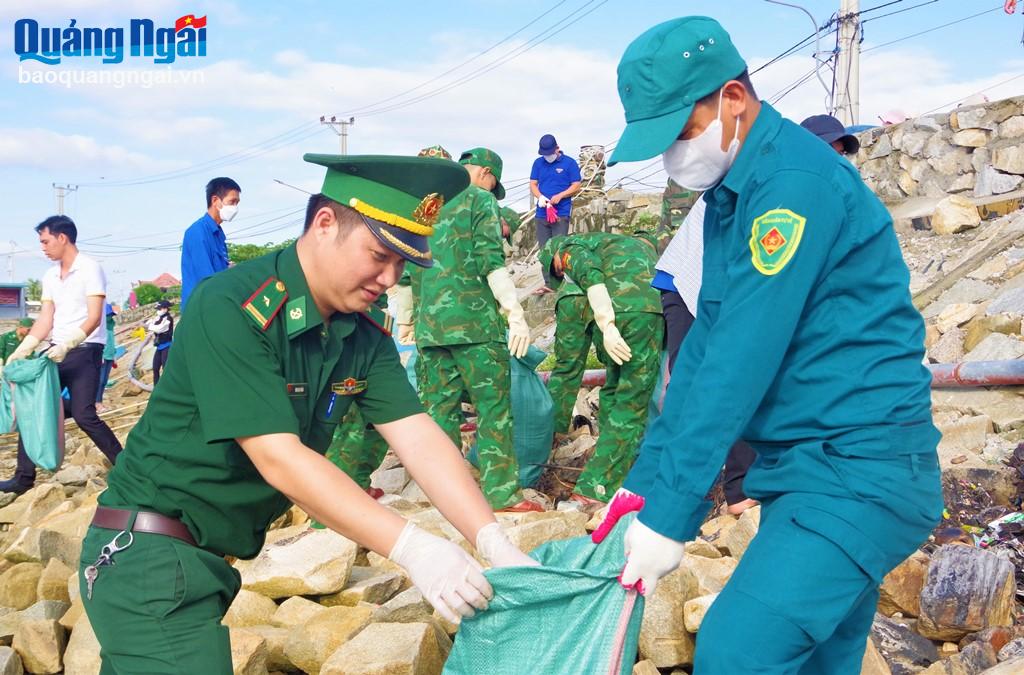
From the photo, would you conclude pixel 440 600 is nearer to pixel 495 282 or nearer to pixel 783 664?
pixel 783 664

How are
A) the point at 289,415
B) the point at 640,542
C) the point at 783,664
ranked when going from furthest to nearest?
the point at 289,415 < the point at 640,542 < the point at 783,664

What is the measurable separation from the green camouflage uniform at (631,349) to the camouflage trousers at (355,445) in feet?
3.70

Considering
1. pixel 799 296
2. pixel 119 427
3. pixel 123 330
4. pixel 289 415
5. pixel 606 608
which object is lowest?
pixel 123 330

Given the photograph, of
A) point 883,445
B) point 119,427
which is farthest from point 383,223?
point 119,427

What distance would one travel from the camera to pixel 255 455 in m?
1.87

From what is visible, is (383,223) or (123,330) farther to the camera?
(123,330)

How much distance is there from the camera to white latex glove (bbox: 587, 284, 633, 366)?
4.83 m

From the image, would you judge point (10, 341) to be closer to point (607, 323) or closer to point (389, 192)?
point (607, 323)

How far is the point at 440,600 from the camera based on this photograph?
6.04 feet

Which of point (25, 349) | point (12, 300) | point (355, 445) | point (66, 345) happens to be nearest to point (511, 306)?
point (355, 445)

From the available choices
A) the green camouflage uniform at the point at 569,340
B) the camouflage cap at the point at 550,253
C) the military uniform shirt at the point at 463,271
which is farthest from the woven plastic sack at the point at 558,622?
the camouflage cap at the point at 550,253

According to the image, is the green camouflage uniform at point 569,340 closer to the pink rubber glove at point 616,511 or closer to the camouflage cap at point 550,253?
the camouflage cap at point 550,253

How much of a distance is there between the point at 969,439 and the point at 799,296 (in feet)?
12.9

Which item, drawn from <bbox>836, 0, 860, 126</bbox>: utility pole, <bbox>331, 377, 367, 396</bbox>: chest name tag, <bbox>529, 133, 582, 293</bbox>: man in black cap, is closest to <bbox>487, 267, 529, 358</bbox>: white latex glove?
<bbox>331, 377, 367, 396</bbox>: chest name tag
